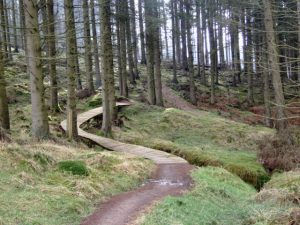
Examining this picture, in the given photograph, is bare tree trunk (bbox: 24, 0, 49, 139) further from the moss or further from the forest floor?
the moss

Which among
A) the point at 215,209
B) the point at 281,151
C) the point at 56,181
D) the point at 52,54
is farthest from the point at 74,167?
the point at 52,54

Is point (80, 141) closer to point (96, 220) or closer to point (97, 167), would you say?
point (97, 167)

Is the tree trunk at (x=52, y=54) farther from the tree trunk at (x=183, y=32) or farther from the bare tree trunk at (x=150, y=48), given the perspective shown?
the tree trunk at (x=183, y=32)

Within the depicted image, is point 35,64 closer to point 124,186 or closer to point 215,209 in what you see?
point 124,186

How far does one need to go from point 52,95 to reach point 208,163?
35.8ft

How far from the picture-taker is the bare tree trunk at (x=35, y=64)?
12289 millimetres

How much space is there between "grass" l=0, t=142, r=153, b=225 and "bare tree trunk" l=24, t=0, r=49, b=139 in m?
1.57

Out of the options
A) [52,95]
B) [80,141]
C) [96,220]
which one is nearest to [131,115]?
[52,95]

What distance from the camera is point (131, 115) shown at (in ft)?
84.0

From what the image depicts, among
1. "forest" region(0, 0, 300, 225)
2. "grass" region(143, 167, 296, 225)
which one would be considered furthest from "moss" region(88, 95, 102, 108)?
"grass" region(143, 167, 296, 225)

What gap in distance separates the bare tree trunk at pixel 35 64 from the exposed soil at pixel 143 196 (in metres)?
3.94

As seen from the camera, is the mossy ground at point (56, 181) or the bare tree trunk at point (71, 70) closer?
the mossy ground at point (56, 181)

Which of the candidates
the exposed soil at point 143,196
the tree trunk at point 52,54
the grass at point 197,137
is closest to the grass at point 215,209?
the exposed soil at point 143,196

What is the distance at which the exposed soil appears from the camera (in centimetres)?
736
